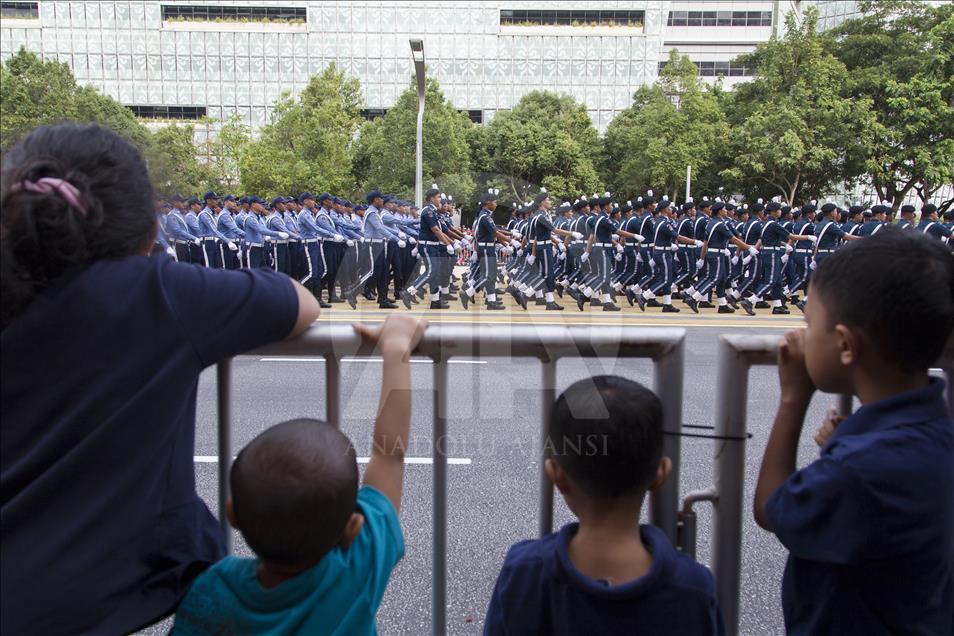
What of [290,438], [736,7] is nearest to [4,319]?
[290,438]

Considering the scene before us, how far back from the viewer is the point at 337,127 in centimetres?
3534

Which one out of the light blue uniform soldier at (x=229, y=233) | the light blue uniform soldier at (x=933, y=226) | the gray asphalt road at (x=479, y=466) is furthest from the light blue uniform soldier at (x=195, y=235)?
the light blue uniform soldier at (x=933, y=226)

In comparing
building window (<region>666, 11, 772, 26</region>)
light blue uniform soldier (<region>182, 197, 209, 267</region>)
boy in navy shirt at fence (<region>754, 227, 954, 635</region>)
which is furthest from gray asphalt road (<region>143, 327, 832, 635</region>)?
building window (<region>666, 11, 772, 26</region>)

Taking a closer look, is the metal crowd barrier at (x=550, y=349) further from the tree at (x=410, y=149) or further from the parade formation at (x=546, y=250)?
the tree at (x=410, y=149)

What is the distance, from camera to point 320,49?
55.9 m

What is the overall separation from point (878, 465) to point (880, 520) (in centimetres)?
9

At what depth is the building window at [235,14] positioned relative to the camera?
2183 inches

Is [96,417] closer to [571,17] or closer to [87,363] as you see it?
[87,363]

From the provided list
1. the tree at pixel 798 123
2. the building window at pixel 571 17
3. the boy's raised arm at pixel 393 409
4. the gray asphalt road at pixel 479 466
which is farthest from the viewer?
the building window at pixel 571 17

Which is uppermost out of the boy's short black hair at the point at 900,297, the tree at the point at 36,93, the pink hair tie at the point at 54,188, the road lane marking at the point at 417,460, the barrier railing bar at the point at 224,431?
the tree at the point at 36,93

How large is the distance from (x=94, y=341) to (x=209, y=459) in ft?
12.7

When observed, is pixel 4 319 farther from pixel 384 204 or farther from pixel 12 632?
pixel 384 204

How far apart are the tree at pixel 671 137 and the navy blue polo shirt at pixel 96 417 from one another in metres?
32.5

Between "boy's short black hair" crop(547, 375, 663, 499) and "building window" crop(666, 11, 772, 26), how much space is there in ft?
207
